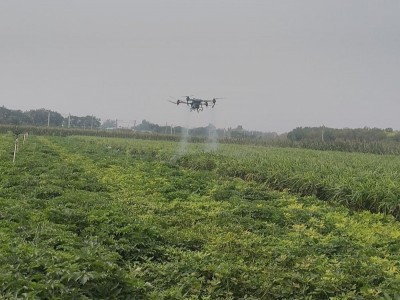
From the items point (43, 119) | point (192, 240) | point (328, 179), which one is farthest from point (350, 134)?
point (43, 119)

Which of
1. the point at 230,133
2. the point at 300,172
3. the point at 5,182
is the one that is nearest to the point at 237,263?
the point at 5,182

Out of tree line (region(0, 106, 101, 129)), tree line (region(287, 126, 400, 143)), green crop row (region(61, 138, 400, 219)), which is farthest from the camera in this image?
tree line (region(0, 106, 101, 129))

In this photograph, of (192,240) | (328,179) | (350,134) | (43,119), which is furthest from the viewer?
(43,119)

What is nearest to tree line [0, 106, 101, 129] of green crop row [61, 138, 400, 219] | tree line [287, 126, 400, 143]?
tree line [287, 126, 400, 143]

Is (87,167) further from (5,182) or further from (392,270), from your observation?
(392,270)

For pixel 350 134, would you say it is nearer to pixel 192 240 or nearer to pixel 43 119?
pixel 192 240

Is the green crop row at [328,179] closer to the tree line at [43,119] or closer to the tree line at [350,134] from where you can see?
the tree line at [350,134]

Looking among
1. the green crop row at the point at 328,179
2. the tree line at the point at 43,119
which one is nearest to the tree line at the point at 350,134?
the green crop row at the point at 328,179

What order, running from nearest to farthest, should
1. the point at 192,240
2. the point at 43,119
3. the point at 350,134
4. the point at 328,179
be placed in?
the point at 192,240 < the point at 328,179 < the point at 350,134 < the point at 43,119

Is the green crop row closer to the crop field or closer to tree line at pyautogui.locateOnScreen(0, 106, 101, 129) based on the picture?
the crop field
